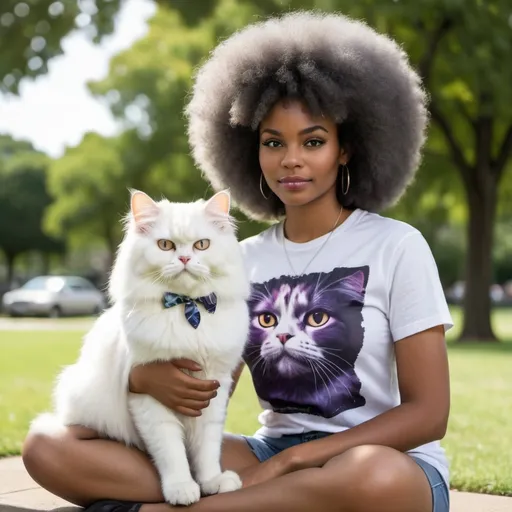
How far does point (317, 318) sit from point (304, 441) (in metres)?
0.46

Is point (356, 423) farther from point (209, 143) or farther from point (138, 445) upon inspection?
point (209, 143)

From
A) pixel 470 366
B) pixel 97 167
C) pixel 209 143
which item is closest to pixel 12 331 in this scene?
pixel 470 366

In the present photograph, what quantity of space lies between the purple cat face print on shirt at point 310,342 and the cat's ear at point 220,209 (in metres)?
0.42

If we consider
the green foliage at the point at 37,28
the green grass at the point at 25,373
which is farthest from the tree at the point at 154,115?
the green foliage at the point at 37,28

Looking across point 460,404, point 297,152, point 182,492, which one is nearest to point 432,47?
point 460,404

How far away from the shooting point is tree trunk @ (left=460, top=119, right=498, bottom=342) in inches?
618

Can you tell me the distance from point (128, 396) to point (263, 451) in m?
0.67

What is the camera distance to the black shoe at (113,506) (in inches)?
109

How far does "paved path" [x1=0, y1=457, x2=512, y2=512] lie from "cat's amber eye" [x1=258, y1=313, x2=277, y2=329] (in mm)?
990

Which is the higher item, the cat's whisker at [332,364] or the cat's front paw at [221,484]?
the cat's whisker at [332,364]

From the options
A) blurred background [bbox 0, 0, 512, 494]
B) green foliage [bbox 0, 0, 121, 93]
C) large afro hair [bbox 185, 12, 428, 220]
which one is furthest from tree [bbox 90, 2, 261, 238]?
large afro hair [bbox 185, 12, 428, 220]

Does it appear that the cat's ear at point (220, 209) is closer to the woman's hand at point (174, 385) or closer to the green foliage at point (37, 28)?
the woman's hand at point (174, 385)

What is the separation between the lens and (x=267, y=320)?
308cm

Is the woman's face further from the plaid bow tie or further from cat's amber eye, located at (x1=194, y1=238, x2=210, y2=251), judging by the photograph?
the plaid bow tie
